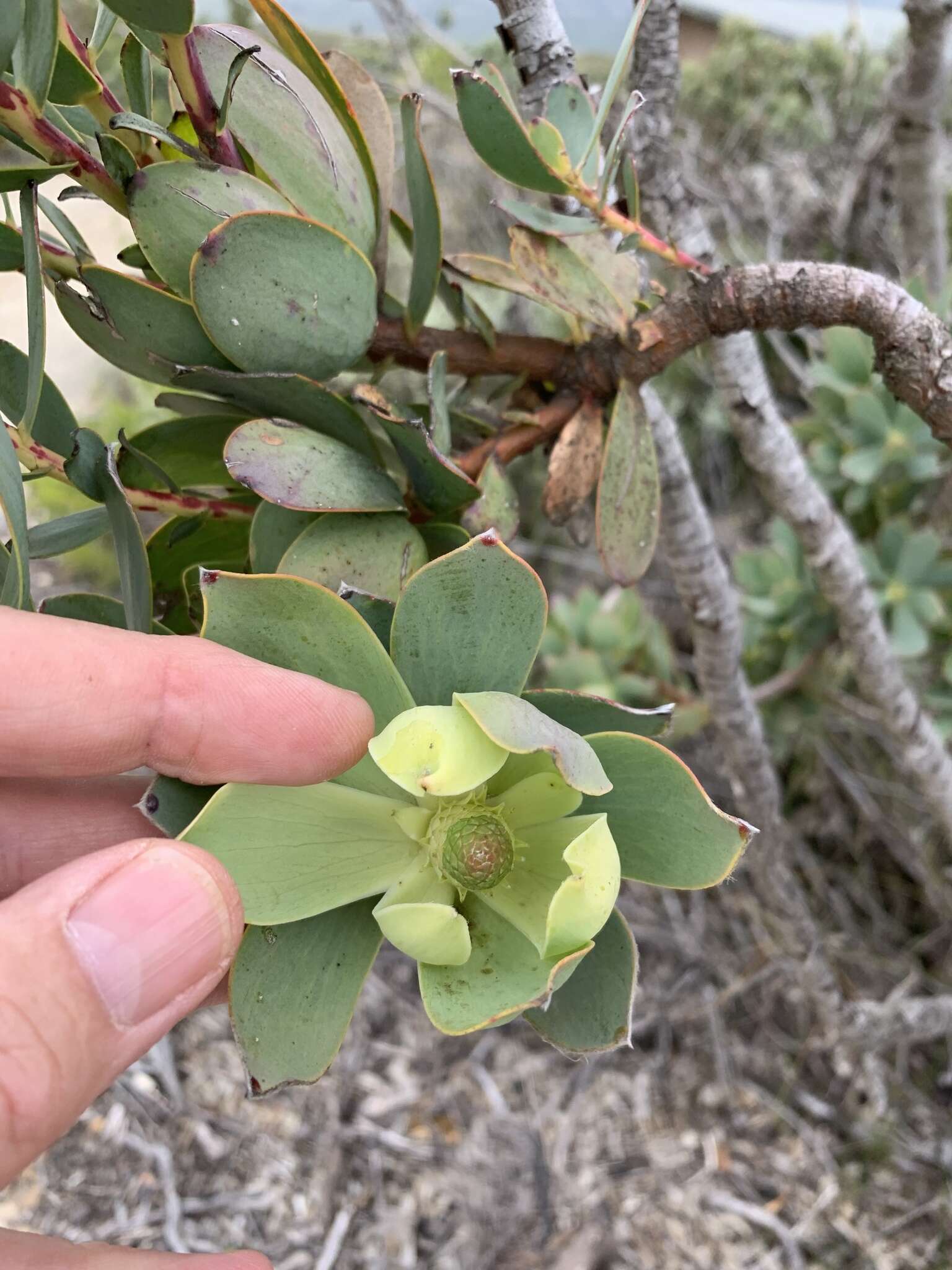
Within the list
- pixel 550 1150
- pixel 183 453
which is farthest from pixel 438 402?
pixel 550 1150

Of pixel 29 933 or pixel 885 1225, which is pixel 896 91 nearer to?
pixel 29 933

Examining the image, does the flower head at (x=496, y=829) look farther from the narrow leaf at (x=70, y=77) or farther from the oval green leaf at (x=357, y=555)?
the narrow leaf at (x=70, y=77)

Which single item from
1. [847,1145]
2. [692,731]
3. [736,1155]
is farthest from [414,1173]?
[692,731]

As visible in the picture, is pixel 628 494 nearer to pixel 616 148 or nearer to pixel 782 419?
pixel 616 148

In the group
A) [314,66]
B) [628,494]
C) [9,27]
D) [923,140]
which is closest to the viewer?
[9,27]

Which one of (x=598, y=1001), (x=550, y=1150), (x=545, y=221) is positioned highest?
(x=545, y=221)

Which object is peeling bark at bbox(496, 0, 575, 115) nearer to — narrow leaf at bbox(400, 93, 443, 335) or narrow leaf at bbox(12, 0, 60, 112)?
narrow leaf at bbox(400, 93, 443, 335)
